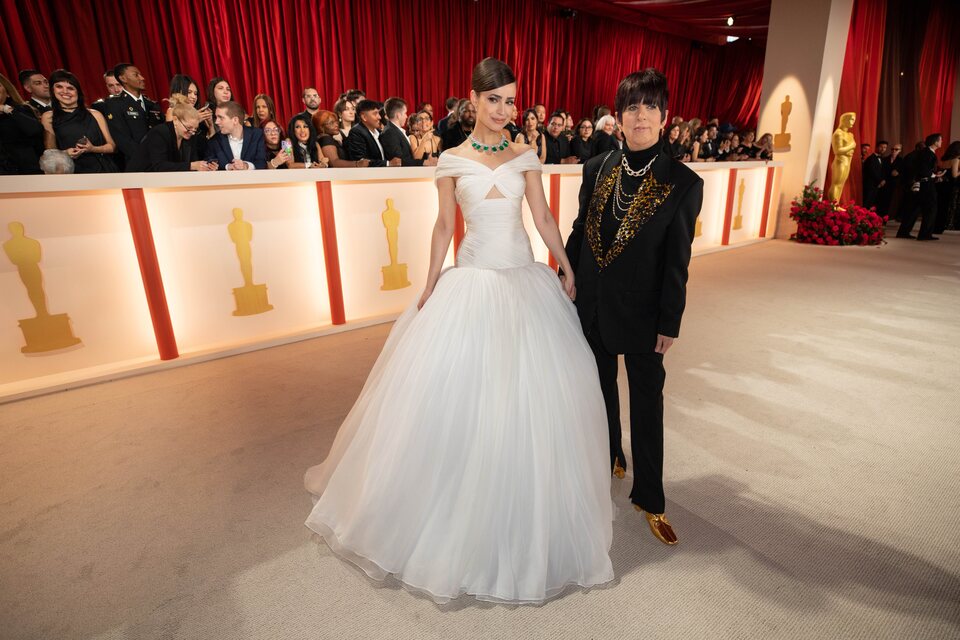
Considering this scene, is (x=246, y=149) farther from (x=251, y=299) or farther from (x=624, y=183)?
(x=624, y=183)

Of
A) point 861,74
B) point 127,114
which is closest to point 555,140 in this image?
point 127,114

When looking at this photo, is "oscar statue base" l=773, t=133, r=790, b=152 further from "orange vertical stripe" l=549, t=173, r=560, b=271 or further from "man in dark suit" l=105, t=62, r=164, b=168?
"man in dark suit" l=105, t=62, r=164, b=168

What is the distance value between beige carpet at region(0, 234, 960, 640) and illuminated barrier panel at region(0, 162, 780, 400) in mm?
311

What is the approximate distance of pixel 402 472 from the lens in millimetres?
Answer: 1731

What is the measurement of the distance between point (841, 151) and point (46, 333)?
1087 centimetres

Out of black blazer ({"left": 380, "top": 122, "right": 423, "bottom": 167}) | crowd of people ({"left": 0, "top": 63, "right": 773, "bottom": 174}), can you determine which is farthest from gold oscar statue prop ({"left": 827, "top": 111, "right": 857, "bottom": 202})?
black blazer ({"left": 380, "top": 122, "right": 423, "bottom": 167})

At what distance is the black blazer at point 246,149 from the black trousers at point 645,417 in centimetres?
360

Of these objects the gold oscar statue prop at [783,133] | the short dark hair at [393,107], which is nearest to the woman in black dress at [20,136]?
the short dark hair at [393,107]

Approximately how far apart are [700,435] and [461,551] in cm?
165

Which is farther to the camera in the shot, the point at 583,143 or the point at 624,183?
the point at 583,143

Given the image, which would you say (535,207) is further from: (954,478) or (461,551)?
(954,478)

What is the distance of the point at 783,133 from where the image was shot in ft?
29.7

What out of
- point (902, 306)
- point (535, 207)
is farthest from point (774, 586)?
point (902, 306)

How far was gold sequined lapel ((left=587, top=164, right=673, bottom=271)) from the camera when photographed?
5.58 ft
